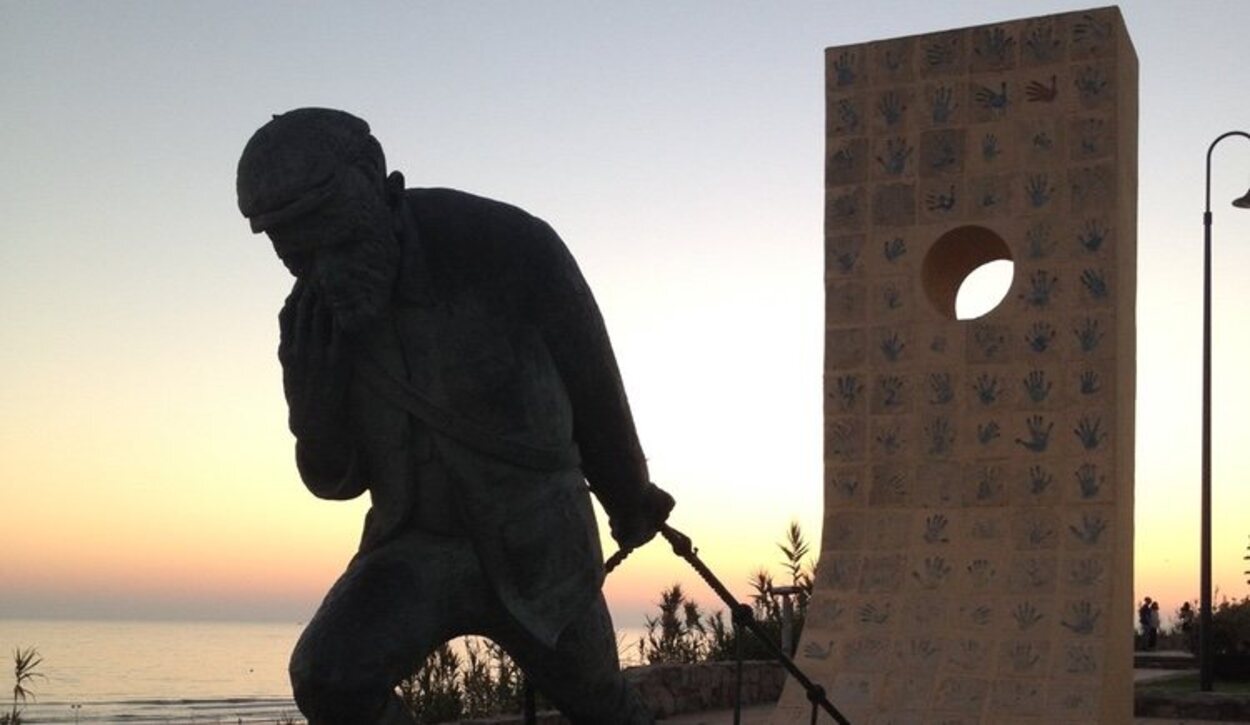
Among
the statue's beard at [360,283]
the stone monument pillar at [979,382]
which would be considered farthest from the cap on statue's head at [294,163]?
the stone monument pillar at [979,382]

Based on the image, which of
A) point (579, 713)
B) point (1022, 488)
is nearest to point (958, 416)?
point (1022, 488)

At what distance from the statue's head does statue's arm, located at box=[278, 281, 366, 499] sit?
0.07 m

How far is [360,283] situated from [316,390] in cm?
26

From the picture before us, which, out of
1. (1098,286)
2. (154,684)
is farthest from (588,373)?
(154,684)

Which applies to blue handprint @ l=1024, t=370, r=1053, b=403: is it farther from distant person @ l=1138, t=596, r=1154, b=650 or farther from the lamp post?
distant person @ l=1138, t=596, r=1154, b=650

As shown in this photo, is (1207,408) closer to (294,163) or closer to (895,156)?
(895,156)

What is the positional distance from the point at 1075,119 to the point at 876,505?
2.65 m

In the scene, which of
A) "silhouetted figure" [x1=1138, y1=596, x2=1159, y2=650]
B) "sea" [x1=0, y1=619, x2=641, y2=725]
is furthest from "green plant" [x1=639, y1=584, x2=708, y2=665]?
"silhouetted figure" [x1=1138, y1=596, x2=1159, y2=650]

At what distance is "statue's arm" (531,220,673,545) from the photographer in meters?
4.16

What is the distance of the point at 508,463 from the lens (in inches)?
161

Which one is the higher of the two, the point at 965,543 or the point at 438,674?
the point at 965,543

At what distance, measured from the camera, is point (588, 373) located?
13.9 feet

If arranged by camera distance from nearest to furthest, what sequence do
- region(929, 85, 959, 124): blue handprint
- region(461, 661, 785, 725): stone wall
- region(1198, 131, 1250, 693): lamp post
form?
region(929, 85, 959, 124): blue handprint
region(461, 661, 785, 725): stone wall
region(1198, 131, 1250, 693): lamp post

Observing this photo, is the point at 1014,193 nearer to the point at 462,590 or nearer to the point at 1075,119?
the point at 1075,119
